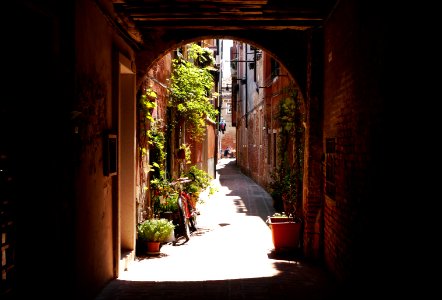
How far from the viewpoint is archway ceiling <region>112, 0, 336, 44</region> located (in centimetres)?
562

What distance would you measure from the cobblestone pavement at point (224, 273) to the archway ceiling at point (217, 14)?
3348mm

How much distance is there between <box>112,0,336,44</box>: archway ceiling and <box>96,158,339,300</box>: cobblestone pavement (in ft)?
11.0

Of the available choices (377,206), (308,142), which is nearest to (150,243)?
(308,142)

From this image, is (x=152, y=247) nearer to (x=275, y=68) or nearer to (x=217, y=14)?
(x=217, y=14)

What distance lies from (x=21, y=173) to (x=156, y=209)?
5.87m

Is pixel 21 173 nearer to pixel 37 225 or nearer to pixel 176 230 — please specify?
pixel 37 225

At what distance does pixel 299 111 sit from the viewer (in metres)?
10.3

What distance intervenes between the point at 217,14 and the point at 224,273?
3.50 meters

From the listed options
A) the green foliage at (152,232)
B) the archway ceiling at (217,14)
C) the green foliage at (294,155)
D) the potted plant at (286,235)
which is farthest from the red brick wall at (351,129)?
the green foliage at (152,232)

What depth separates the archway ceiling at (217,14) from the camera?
5617mm

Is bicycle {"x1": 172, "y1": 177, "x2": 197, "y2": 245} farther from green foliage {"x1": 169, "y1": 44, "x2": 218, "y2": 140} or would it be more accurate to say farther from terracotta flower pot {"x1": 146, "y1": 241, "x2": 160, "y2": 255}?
green foliage {"x1": 169, "y1": 44, "x2": 218, "y2": 140}

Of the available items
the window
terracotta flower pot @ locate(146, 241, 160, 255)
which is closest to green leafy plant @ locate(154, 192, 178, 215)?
terracotta flower pot @ locate(146, 241, 160, 255)

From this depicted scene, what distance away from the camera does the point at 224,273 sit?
6.26 meters

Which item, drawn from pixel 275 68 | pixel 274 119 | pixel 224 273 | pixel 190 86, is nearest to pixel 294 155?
pixel 190 86
